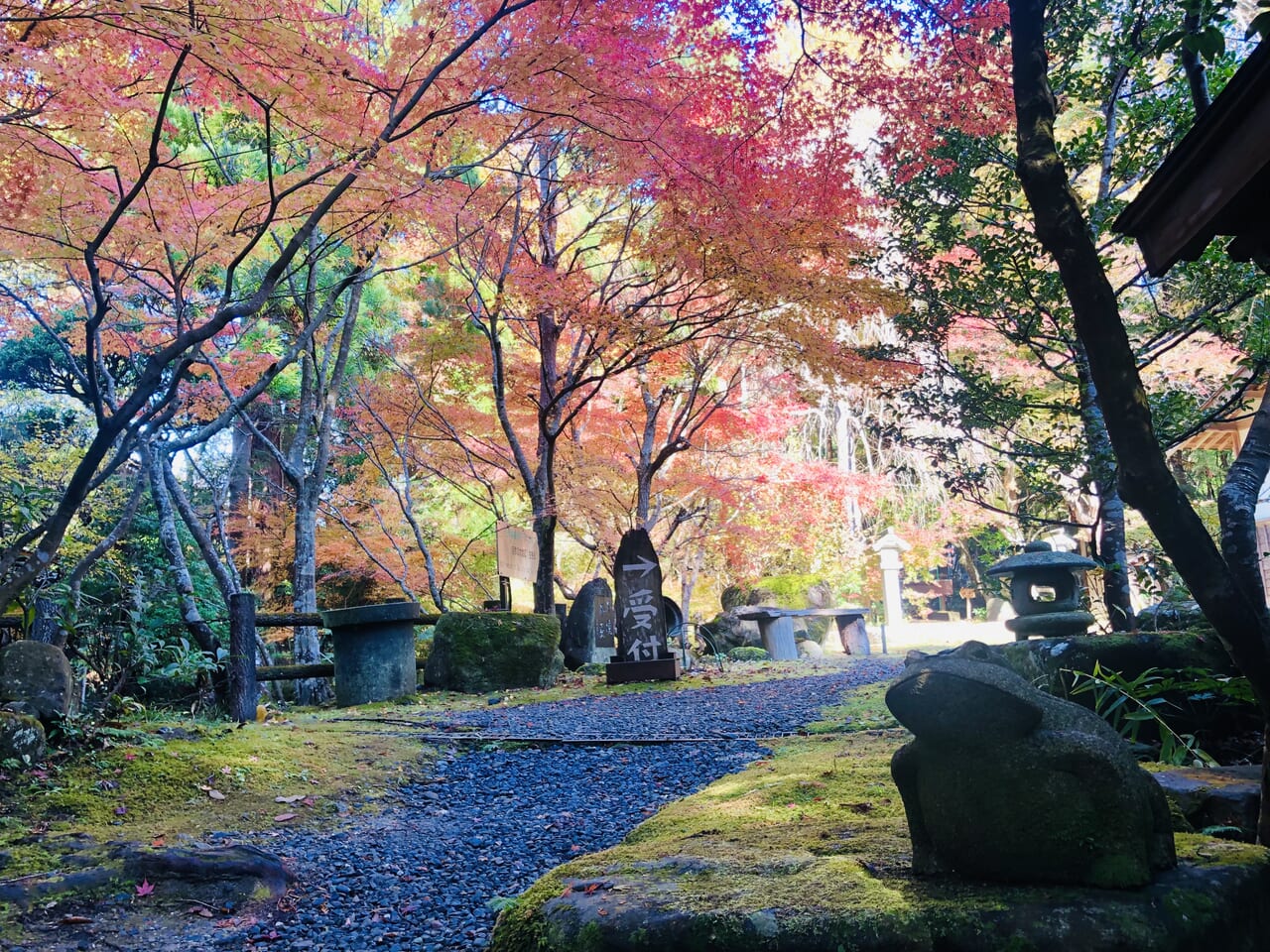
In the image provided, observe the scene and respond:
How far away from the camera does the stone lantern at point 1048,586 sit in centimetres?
618

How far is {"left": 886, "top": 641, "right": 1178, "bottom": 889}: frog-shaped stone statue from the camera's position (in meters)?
1.83

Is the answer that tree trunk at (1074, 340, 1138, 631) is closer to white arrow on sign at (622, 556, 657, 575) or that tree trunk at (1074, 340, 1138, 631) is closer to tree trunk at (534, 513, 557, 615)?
white arrow on sign at (622, 556, 657, 575)

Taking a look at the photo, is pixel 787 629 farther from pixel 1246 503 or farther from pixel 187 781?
pixel 1246 503

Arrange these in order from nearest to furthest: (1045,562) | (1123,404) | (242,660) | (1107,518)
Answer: (1123,404)
(1045,562)
(1107,518)
(242,660)

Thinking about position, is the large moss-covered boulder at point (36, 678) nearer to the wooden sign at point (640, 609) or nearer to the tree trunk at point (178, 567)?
the tree trunk at point (178, 567)

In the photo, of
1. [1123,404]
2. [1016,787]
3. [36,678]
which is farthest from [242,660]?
[1123,404]

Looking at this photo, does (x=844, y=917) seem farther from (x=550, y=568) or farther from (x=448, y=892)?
(x=550, y=568)

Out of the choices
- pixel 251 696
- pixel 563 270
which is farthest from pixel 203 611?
pixel 563 270

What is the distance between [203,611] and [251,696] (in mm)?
7064

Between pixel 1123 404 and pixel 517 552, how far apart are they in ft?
31.1

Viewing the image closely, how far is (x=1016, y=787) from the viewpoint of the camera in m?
1.88

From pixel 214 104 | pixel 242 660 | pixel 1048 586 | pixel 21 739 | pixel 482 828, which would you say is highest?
pixel 214 104

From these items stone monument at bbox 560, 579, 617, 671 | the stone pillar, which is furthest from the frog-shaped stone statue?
the stone pillar

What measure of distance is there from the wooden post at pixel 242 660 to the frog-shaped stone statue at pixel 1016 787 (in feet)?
22.0
